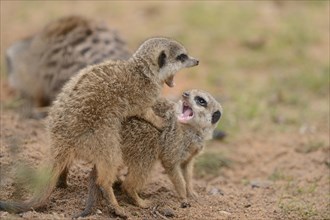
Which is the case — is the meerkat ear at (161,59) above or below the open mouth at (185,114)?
above

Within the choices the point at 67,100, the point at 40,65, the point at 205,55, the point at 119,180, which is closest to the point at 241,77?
the point at 205,55

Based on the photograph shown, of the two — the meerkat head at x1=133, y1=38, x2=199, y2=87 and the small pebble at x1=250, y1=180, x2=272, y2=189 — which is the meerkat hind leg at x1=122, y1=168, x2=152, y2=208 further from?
the small pebble at x1=250, y1=180, x2=272, y2=189

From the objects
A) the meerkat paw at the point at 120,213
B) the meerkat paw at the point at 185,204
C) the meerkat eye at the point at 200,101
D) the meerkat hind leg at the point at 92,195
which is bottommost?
the meerkat paw at the point at 185,204

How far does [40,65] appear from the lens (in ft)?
26.4

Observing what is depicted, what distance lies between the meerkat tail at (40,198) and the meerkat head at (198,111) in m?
1.05

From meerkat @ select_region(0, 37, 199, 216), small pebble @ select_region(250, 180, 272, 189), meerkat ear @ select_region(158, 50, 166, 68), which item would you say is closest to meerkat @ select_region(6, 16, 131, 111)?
small pebble @ select_region(250, 180, 272, 189)

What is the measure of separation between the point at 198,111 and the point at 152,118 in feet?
1.27

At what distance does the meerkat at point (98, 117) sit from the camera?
4637 millimetres

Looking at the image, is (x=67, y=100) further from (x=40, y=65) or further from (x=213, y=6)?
(x=213, y=6)

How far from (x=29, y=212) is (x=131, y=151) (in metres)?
0.94

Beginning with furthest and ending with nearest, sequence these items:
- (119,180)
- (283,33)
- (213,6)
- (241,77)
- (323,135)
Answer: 1. (213,6)
2. (283,33)
3. (241,77)
4. (323,135)
5. (119,180)

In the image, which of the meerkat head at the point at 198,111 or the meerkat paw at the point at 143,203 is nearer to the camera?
the meerkat paw at the point at 143,203

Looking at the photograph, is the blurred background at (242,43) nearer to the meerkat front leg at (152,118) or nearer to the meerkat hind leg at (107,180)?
the meerkat front leg at (152,118)

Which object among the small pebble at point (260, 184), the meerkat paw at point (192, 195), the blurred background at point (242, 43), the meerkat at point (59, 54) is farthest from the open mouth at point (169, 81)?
the blurred background at point (242, 43)
